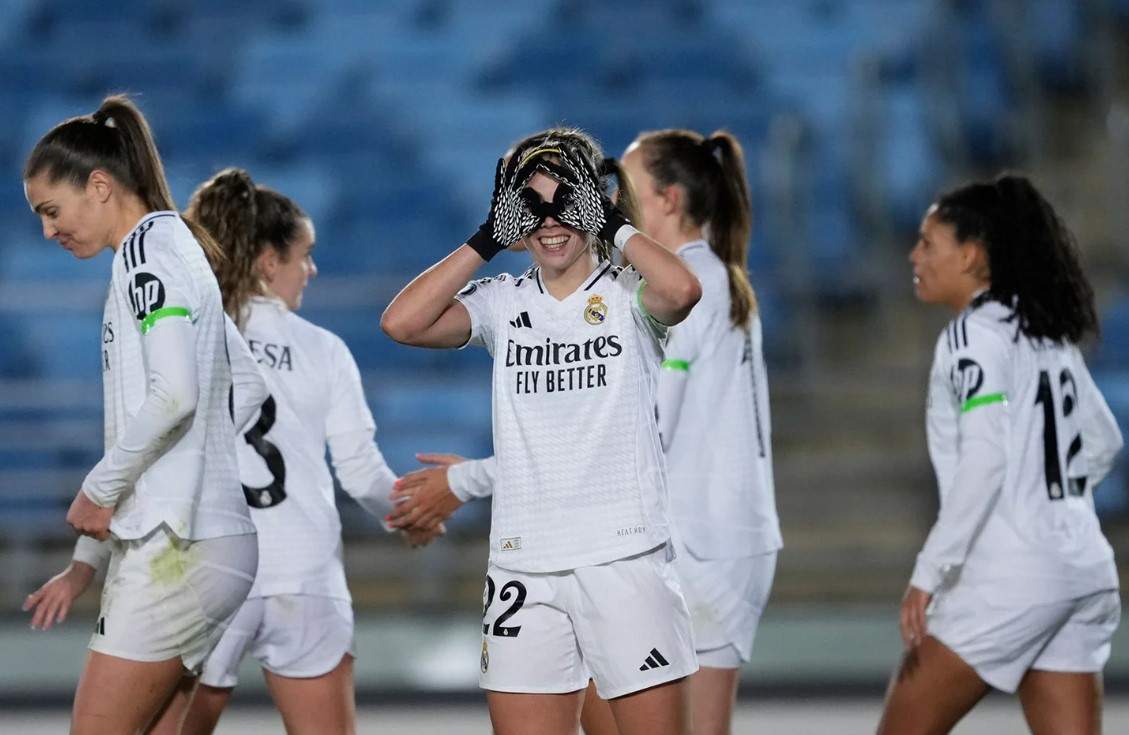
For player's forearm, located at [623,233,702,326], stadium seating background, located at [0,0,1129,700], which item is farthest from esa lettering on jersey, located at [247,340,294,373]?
stadium seating background, located at [0,0,1129,700]

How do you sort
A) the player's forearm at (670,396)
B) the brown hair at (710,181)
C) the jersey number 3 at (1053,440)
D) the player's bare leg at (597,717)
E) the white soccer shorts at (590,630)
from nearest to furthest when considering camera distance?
the white soccer shorts at (590,630), the player's bare leg at (597,717), the jersey number 3 at (1053,440), the player's forearm at (670,396), the brown hair at (710,181)

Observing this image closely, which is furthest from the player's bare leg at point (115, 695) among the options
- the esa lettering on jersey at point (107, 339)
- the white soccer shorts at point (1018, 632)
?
the white soccer shorts at point (1018, 632)

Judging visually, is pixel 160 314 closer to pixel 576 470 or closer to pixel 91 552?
pixel 91 552

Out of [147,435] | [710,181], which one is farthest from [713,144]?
[147,435]

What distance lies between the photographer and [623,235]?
3.28 metres

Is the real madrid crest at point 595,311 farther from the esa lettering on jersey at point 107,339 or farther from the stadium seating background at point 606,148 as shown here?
the stadium seating background at point 606,148

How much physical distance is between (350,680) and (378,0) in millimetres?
7655

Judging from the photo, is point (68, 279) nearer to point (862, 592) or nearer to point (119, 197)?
point (862, 592)

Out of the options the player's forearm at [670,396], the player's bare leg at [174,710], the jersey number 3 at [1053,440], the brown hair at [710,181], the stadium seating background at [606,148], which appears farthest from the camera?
the stadium seating background at [606,148]

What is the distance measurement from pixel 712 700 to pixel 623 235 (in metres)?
1.48

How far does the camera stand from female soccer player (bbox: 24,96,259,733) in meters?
3.29

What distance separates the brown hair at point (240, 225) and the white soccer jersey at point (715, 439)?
1.04m

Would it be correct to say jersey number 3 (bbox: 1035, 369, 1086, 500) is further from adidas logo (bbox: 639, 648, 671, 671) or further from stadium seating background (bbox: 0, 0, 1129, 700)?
stadium seating background (bbox: 0, 0, 1129, 700)

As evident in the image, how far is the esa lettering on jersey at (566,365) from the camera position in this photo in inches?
129
